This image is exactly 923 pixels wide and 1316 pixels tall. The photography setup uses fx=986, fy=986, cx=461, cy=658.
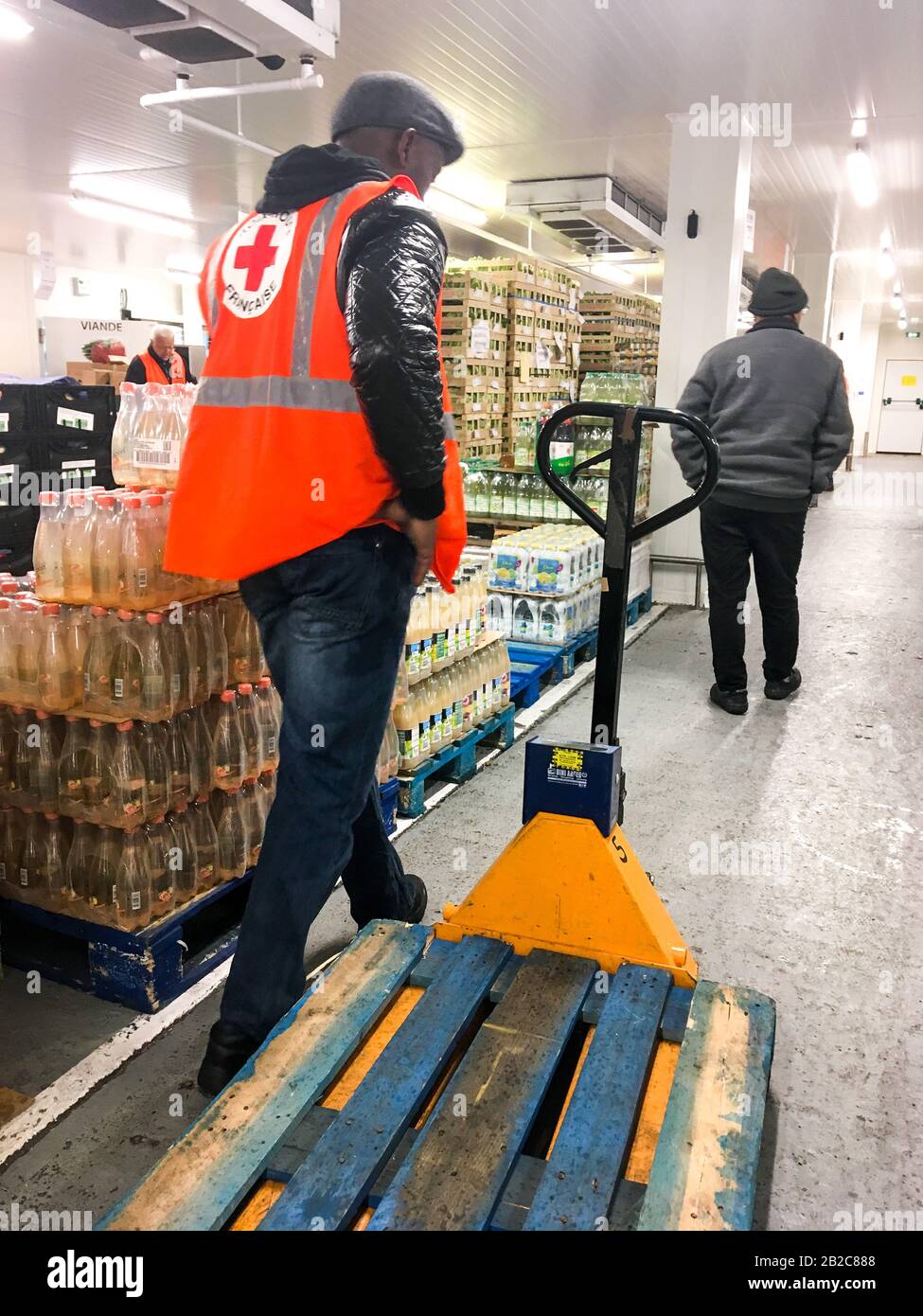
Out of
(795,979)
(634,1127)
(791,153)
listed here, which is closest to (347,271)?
(634,1127)

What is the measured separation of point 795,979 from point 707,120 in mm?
7461

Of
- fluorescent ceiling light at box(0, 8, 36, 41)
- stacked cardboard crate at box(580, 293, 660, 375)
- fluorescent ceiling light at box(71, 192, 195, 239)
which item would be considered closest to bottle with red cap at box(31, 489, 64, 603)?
fluorescent ceiling light at box(0, 8, 36, 41)

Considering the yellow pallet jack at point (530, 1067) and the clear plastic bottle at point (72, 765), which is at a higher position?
the clear plastic bottle at point (72, 765)

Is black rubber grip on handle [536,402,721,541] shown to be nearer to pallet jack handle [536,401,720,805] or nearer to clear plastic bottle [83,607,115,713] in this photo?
pallet jack handle [536,401,720,805]

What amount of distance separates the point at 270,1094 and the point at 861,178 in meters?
11.6

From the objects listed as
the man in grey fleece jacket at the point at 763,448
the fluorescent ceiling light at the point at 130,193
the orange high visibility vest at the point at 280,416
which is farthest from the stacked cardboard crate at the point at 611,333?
the orange high visibility vest at the point at 280,416

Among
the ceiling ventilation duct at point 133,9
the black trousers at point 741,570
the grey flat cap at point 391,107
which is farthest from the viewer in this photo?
the black trousers at point 741,570

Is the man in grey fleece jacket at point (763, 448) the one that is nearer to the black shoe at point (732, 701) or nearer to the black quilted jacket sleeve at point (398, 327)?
the black shoe at point (732, 701)

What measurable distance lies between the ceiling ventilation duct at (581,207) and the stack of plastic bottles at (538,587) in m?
6.09

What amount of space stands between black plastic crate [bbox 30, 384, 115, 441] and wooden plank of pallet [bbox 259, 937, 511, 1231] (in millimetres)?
6989

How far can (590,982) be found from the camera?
2432mm

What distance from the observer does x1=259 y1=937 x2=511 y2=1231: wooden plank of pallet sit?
1747 millimetres

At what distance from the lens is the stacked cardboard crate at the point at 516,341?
6859mm
